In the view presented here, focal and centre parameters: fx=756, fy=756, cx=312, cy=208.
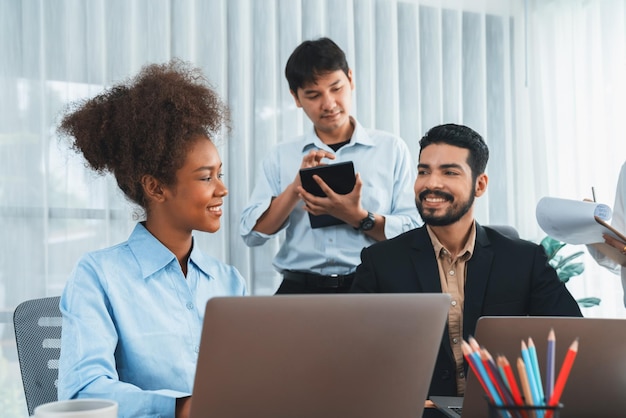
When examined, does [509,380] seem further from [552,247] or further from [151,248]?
[552,247]

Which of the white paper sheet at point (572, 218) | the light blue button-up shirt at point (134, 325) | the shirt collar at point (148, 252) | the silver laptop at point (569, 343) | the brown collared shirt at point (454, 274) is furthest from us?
the brown collared shirt at point (454, 274)

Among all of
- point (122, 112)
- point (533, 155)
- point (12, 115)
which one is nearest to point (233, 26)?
point (12, 115)

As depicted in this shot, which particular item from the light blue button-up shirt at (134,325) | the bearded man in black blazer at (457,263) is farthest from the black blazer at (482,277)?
the light blue button-up shirt at (134,325)

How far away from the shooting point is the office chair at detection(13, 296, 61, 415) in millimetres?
1521

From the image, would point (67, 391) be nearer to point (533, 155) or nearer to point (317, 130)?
point (317, 130)

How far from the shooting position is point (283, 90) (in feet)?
11.5

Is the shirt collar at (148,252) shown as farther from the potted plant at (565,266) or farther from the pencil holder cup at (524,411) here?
the potted plant at (565,266)

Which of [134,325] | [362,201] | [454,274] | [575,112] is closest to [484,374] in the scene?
[134,325]

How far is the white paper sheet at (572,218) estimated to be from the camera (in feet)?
5.85

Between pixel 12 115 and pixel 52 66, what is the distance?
26cm

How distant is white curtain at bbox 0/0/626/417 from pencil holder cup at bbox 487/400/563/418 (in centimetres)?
225

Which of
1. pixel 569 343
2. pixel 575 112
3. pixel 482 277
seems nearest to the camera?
pixel 569 343

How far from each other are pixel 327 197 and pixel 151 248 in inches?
42.3

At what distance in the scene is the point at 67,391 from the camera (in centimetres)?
124
